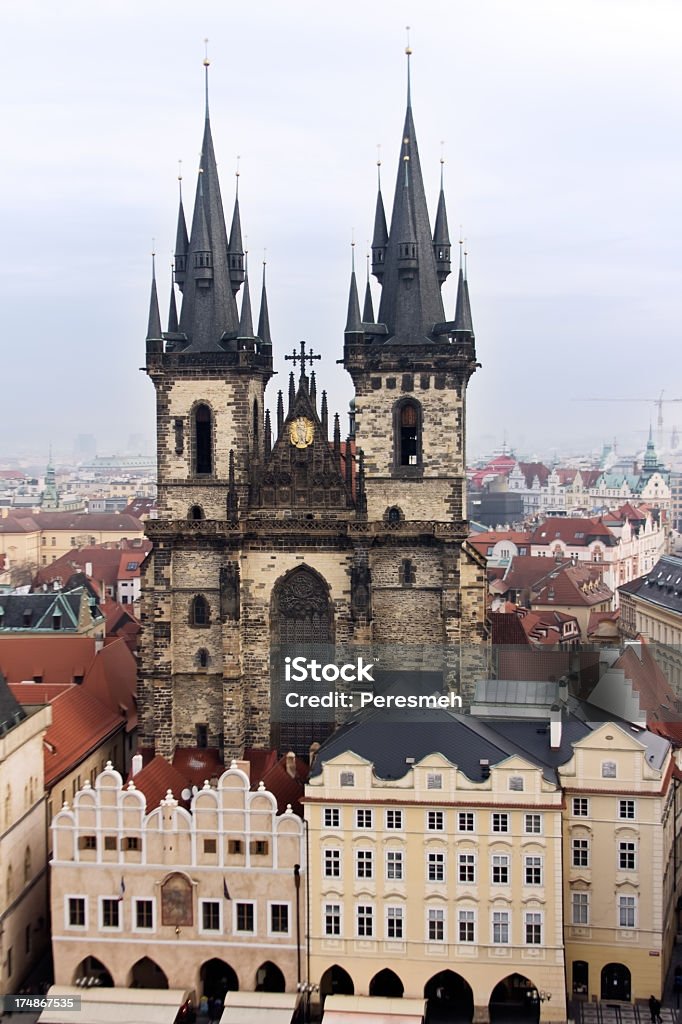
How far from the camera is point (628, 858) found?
167ft

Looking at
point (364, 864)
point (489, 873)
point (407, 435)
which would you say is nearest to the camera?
point (489, 873)

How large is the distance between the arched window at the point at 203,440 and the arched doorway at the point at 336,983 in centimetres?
2585

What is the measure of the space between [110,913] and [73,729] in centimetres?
1589

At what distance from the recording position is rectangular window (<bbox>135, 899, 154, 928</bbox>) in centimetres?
5206

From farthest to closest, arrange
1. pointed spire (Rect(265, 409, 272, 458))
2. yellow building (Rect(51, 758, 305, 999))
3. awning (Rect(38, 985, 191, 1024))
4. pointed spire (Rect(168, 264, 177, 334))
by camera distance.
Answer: pointed spire (Rect(168, 264, 177, 334)) < pointed spire (Rect(265, 409, 272, 458)) < yellow building (Rect(51, 758, 305, 999)) < awning (Rect(38, 985, 191, 1024))

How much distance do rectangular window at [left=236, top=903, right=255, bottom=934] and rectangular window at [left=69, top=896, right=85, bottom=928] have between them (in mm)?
6138

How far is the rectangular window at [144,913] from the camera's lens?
171 ft

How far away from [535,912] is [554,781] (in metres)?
4.83

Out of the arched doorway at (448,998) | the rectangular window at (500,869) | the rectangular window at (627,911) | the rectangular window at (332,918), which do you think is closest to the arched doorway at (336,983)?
the rectangular window at (332,918)

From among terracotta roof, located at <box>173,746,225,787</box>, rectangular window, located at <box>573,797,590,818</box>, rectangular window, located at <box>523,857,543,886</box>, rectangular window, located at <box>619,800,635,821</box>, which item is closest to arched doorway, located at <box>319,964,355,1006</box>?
rectangular window, located at <box>523,857,543,886</box>

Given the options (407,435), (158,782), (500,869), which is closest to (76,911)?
(158,782)

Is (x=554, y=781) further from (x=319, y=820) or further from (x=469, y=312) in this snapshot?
(x=469, y=312)

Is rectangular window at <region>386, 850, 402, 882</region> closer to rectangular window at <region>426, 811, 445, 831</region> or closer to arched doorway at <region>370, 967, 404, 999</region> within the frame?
rectangular window at <region>426, 811, 445, 831</region>

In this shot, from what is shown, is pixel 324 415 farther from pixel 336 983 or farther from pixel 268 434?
pixel 336 983
